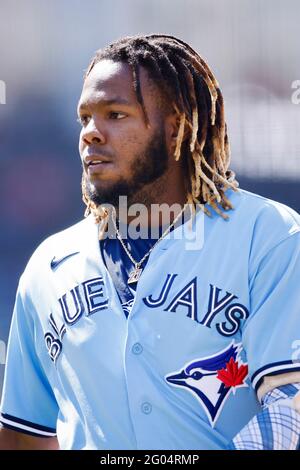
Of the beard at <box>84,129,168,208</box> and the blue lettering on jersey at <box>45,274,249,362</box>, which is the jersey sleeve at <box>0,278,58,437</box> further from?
the beard at <box>84,129,168,208</box>

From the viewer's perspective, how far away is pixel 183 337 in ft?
5.71

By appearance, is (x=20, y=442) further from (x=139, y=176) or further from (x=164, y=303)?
(x=139, y=176)

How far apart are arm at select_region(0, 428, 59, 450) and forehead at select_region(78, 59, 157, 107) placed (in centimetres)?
76

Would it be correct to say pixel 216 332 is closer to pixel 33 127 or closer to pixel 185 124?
pixel 185 124

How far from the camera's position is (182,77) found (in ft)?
6.39

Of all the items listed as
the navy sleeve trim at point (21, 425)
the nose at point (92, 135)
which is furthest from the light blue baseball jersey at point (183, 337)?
the nose at point (92, 135)

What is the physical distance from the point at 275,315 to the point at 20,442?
2.28ft

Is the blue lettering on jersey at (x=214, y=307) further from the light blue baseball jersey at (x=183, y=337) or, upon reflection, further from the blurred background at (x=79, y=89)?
the blurred background at (x=79, y=89)

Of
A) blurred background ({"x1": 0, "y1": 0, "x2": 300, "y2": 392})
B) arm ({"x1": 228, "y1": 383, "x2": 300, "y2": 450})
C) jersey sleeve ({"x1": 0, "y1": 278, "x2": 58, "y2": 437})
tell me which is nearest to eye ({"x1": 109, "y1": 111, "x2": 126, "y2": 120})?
jersey sleeve ({"x1": 0, "y1": 278, "x2": 58, "y2": 437})

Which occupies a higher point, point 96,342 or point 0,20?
point 0,20

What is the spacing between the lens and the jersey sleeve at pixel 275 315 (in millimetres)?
1657

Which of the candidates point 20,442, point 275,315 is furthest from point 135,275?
point 20,442
